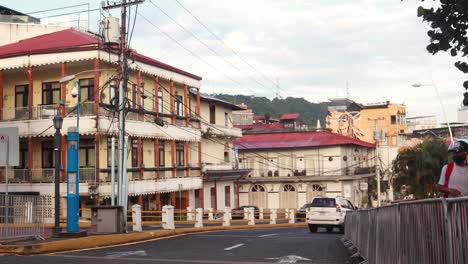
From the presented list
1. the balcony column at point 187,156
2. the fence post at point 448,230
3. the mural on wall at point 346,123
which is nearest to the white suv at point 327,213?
the balcony column at point 187,156

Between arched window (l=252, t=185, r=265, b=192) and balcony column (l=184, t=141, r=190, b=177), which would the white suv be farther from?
arched window (l=252, t=185, r=265, b=192)

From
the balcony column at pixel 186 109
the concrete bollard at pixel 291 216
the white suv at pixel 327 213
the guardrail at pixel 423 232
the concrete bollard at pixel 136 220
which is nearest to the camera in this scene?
the guardrail at pixel 423 232

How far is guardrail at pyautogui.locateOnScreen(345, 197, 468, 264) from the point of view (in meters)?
4.42

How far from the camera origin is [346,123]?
281 ft

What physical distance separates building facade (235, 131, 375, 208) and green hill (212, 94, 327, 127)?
190 ft

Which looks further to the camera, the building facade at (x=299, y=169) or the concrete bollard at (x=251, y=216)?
the building facade at (x=299, y=169)

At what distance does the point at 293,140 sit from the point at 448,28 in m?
52.9

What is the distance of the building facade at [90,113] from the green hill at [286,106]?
258 feet

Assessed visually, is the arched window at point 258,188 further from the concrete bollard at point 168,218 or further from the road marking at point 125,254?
the road marking at point 125,254

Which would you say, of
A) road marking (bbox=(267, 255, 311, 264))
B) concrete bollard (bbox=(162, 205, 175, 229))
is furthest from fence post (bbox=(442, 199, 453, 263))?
concrete bollard (bbox=(162, 205, 175, 229))

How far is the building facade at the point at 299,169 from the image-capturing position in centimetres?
5612

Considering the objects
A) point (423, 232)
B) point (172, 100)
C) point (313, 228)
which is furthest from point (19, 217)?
→ point (172, 100)

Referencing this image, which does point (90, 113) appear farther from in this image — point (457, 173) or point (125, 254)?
point (457, 173)

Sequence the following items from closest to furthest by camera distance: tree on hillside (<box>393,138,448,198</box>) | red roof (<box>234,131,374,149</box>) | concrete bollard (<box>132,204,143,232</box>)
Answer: concrete bollard (<box>132,204,143,232</box>), tree on hillside (<box>393,138,448,198</box>), red roof (<box>234,131,374,149</box>)
